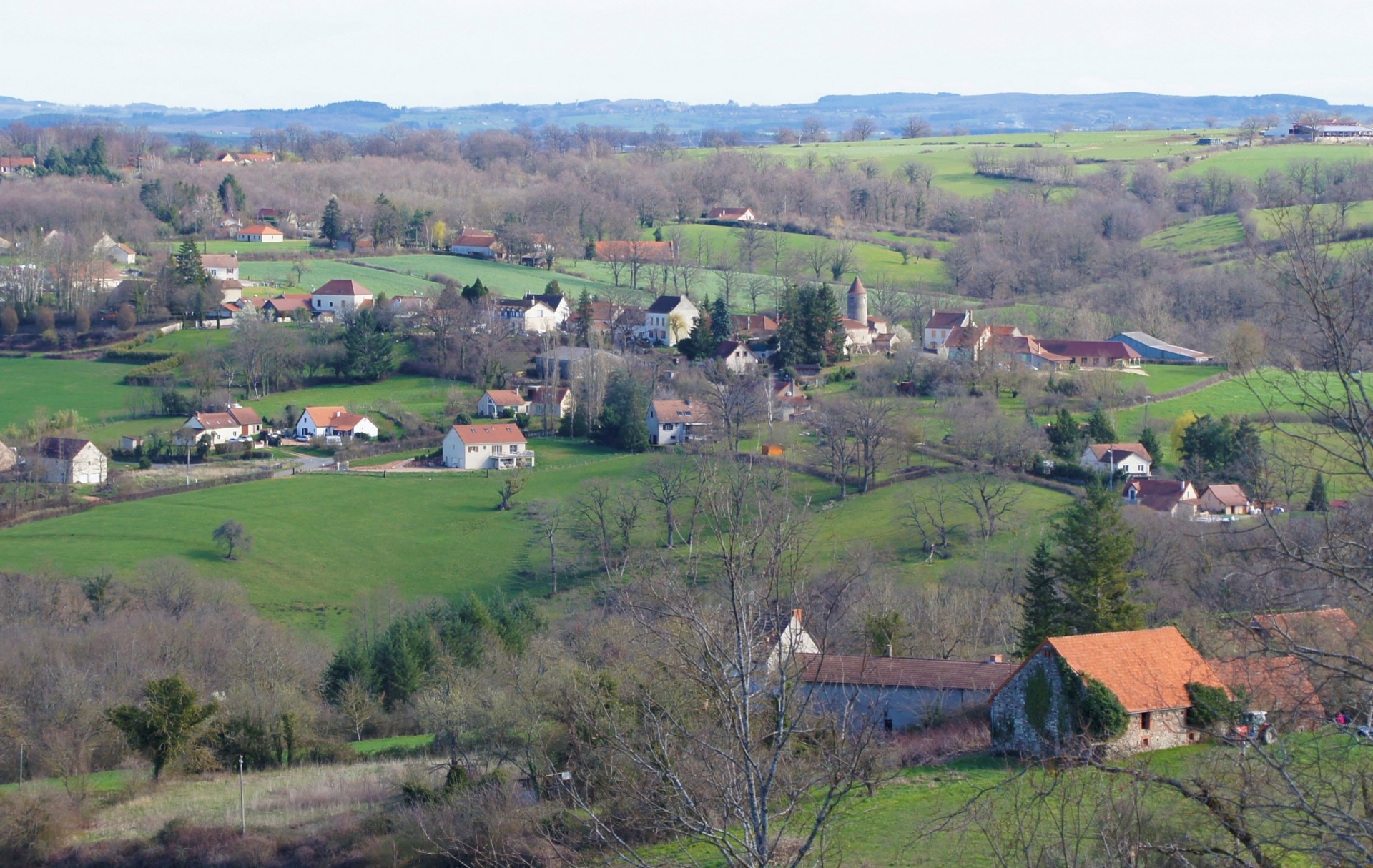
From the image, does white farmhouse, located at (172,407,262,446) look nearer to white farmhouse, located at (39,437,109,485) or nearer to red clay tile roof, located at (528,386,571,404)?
white farmhouse, located at (39,437,109,485)

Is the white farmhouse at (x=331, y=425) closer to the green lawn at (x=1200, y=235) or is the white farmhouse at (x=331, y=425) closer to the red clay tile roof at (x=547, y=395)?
the red clay tile roof at (x=547, y=395)

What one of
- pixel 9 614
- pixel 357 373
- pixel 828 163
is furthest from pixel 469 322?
pixel 828 163

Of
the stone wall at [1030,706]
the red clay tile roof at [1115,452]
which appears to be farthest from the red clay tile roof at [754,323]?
the stone wall at [1030,706]

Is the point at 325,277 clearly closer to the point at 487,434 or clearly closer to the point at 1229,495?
the point at 487,434

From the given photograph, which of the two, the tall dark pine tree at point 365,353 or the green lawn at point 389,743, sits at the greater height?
the tall dark pine tree at point 365,353

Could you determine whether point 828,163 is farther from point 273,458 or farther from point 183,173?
point 273,458

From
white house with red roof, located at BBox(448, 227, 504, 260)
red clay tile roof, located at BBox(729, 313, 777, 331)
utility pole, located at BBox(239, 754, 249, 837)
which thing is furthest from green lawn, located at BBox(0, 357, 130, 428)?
utility pole, located at BBox(239, 754, 249, 837)

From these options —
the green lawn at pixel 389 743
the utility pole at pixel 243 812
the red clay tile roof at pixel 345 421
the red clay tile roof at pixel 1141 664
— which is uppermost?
the red clay tile roof at pixel 1141 664
